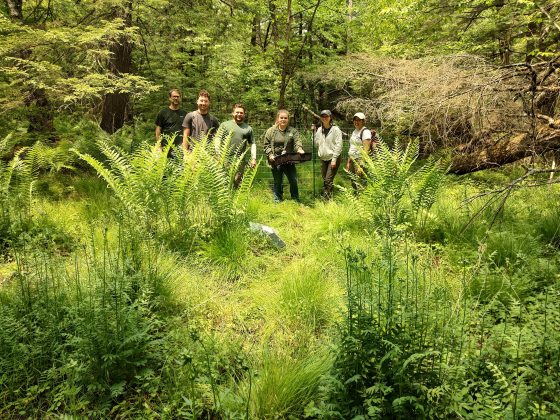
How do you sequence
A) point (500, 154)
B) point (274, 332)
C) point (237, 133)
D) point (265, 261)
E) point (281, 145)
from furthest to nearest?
point (500, 154) → point (281, 145) → point (237, 133) → point (265, 261) → point (274, 332)

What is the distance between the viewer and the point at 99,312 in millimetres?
2291

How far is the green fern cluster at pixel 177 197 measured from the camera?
4180 mm

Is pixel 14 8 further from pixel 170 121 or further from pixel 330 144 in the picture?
pixel 330 144

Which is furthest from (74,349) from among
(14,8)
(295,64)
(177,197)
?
(295,64)

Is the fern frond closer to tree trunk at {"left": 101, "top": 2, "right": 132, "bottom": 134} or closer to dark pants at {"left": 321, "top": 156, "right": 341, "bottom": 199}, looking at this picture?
dark pants at {"left": 321, "top": 156, "right": 341, "bottom": 199}

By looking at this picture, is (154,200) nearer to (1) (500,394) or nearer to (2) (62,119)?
(2) (62,119)

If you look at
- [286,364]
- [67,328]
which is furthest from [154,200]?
→ [286,364]

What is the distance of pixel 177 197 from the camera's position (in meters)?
4.29

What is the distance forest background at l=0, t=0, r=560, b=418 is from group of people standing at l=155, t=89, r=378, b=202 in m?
0.69

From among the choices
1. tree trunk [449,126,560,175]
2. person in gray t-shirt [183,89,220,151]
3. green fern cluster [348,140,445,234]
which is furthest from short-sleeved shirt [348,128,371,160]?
person in gray t-shirt [183,89,220,151]

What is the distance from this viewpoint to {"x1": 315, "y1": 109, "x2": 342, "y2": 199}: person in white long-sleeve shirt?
254 inches

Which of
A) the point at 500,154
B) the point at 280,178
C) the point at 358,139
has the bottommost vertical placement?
the point at 280,178

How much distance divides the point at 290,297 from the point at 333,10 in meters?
11.4

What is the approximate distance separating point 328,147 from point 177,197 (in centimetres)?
317
